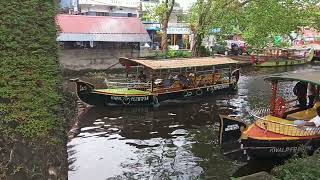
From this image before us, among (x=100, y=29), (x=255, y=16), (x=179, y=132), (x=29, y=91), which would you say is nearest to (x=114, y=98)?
(x=179, y=132)

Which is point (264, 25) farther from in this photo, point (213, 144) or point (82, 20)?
point (213, 144)

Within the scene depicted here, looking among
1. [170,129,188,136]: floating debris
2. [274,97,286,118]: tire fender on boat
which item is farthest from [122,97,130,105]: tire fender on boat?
[274,97,286,118]: tire fender on boat

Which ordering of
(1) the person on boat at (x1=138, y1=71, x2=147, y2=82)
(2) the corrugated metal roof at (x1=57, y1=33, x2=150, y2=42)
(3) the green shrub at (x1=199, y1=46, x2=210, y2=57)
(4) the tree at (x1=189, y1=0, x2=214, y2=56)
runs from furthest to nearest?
1. (3) the green shrub at (x1=199, y1=46, x2=210, y2=57)
2. (2) the corrugated metal roof at (x1=57, y1=33, x2=150, y2=42)
3. (4) the tree at (x1=189, y1=0, x2=214, y2=56)
4. (1) the person on boat at (x1=138, y1=71, x2=147, y2=82)

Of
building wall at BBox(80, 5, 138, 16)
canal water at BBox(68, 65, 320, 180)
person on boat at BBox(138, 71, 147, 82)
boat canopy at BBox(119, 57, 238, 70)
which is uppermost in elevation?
building wall at BBox(80, 5, 138, 16)

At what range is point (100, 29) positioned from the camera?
3556 centimetres

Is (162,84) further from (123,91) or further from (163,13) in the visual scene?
(163,13)

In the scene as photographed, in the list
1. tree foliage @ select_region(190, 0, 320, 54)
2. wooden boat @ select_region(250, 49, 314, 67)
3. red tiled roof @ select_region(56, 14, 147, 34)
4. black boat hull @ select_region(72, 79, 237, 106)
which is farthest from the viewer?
wooden boat @ select_region(250, 49, 314, 67)

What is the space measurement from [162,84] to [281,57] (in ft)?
80.6

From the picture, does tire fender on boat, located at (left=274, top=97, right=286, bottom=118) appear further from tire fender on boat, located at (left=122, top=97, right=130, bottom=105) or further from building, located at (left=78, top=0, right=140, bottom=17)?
building, located at (left=78, top=0, right=140, bottom=17)

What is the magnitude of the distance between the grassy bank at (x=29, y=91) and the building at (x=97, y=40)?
27.1m

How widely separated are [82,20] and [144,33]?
5.50 m

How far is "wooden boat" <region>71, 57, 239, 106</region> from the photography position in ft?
70.9

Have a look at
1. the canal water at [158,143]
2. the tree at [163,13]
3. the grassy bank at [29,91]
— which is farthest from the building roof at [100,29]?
the grassy bank at [29,91]

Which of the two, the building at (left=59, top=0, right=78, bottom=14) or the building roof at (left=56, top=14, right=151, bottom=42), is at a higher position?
the building at (left=59, top=0, right=78, bottom=14)
